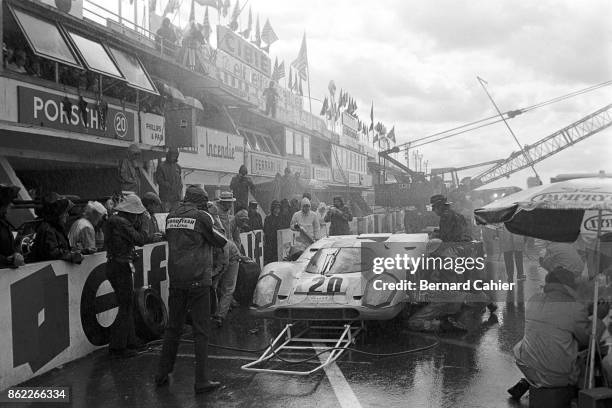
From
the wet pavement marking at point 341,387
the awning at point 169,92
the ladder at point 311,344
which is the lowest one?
the wet pavement marking at point 341,387

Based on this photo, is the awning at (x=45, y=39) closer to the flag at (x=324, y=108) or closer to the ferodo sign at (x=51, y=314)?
the ferodo sign at (x=51, y=314)

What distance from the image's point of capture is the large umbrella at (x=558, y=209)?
12.9ft

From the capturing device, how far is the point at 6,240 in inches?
206

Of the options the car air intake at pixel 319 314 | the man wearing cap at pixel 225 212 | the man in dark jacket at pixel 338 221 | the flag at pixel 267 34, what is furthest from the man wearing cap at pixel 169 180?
the flag at pixel 267 34

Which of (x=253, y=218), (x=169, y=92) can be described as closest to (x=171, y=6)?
(x=169, y=92)

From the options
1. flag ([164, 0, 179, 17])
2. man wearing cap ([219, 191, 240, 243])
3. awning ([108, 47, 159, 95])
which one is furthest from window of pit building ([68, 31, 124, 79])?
flag ([164, 0, 179, 17])

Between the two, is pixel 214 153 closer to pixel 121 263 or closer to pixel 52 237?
pixel 121 263

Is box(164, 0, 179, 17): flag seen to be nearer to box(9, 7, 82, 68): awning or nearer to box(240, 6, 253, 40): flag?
box(240, 6, 253, 40): flag

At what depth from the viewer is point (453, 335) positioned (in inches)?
269

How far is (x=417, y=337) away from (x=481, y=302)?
1.95 m

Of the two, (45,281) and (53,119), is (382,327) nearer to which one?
(45,281)

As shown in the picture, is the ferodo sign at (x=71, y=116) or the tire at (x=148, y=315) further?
the ferodo sign at (x=71, y=116)

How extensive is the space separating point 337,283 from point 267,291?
888 mm

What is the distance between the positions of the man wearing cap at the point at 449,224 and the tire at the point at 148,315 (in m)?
4.10
